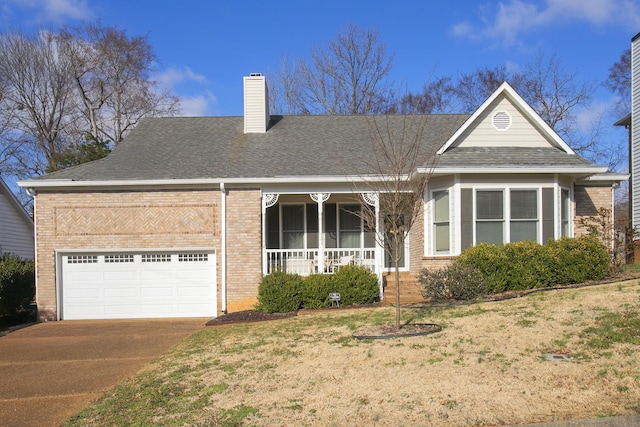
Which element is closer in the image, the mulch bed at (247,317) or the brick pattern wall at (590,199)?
the mulch bed at (247,317)

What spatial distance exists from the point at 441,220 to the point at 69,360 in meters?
9.32

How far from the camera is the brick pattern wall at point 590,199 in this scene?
16.0 m

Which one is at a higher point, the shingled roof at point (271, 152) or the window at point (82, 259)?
the shingled roof at point (271, 152)

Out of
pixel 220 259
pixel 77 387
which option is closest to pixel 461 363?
pixel 77 387

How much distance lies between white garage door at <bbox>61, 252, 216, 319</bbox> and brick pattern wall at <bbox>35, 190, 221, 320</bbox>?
0.36 m

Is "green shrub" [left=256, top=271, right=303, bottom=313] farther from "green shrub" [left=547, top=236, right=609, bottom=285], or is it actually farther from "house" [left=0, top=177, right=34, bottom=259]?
"house" [left=0, top=177, right=34, bottom=259]

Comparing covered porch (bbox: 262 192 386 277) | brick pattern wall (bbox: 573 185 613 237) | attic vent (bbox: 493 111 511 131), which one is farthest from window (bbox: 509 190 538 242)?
covered porch (bbox: 262 192 386 277)

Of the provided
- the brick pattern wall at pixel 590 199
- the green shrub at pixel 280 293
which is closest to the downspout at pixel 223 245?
the green shrub at pixel 280 293

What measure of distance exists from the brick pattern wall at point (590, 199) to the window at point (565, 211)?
83 centimetres

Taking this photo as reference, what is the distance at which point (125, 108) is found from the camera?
34844 mm

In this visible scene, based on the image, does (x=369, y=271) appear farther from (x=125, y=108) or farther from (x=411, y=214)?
(x=125, y=108)

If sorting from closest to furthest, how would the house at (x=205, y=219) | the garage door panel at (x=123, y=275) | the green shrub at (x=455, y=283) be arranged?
the green shrub at (x=455, y=283) < the house at (x=205, y=219) < the garage door panel at (x=123, y=275)

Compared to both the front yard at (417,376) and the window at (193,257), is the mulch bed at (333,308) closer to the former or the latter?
the front yard at (417,376)

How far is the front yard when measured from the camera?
19.4 feet
